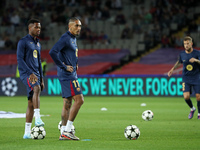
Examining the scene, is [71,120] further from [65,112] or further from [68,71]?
[68,71]

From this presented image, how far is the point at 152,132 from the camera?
420 inches

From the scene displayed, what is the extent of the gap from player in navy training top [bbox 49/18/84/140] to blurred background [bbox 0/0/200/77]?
66.7 feet

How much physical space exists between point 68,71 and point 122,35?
925 inches

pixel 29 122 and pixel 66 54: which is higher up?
pixel 66 54

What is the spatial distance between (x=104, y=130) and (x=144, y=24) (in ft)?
72.3

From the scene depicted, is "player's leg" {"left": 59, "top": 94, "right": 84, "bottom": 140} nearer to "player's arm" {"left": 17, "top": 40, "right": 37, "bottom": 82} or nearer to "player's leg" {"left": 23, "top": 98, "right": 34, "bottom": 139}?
"player's leg" {"left": 23, "top": 98, "right": 34, "bottom": 139}

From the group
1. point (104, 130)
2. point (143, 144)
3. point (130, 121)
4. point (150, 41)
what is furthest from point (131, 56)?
point (143, 144)

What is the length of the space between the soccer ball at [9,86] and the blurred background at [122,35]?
9.66ft

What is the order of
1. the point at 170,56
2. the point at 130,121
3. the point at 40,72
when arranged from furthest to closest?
the point at 170,56 → the point at 130,121 → the point at 40,72

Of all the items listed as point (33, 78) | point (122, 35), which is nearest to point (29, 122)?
point (33, 78)

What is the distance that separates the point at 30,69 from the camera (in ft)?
32.4

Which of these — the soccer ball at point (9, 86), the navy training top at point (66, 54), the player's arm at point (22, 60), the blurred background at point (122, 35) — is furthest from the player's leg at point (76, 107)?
the blurred background at point (122, 35)

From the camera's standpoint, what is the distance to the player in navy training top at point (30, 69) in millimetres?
9656

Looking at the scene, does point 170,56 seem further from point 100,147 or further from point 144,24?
point 100,147
